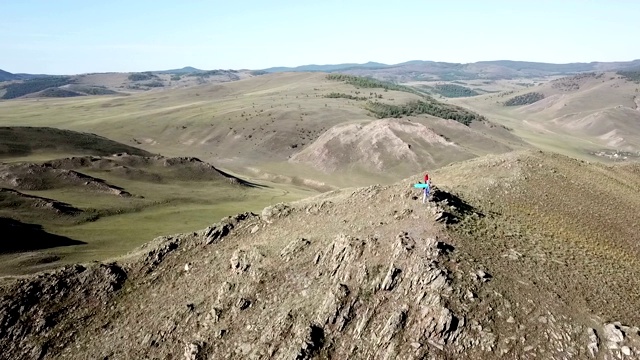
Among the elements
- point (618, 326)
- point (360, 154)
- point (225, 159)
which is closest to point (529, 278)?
point (618, 326)

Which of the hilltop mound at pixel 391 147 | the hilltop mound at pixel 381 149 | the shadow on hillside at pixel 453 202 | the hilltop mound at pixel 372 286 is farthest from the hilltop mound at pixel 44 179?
the hilltop mound at pixel 381 149

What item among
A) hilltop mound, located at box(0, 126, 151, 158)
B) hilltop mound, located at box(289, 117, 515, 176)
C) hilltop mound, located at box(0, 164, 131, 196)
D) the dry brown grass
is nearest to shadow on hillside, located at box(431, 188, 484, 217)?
the dry brown grass

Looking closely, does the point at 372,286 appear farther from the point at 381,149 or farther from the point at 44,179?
the point at 381,149

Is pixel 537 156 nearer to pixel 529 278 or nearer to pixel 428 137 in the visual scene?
pixel 529 278

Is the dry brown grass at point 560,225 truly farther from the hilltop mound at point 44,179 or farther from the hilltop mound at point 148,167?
the hilltop mound at point 148,167

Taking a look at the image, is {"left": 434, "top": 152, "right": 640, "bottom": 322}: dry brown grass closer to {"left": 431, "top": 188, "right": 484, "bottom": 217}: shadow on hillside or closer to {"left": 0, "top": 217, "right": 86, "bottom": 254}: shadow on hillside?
{"left": 431, "top": 188, "right": 484, "bottom": 217}: shadow on hillside

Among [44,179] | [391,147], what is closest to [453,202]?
[44,179]
